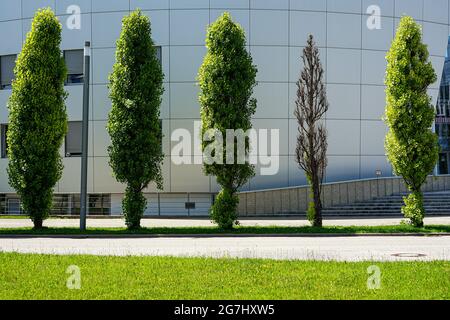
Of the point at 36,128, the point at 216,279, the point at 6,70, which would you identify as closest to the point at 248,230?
the point at 36,128

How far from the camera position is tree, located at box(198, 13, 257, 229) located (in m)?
23.1

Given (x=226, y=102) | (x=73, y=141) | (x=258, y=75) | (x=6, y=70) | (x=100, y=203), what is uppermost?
(x=6, y=70)

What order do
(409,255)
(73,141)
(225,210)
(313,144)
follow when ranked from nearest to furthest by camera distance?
1. (409,255)
2. (225,210)
3. (313,144)
4. (73,141)

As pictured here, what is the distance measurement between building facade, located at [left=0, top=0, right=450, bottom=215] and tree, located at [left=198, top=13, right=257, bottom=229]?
327 inches

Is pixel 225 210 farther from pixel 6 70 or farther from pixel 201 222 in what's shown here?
pixel 6 70

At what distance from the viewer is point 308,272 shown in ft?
35.3

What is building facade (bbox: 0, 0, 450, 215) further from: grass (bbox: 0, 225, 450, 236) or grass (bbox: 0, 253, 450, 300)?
grass (bbox: 0, 253, 450, 300)

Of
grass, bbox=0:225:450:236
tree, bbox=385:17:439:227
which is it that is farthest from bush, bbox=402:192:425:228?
grass, bbox=0:225:450:236

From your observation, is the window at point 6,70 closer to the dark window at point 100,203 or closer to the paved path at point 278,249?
the dark window at point 100,203

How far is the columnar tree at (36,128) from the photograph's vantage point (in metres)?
24.3

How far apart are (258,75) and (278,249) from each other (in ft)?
58.3

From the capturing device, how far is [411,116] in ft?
76.5
